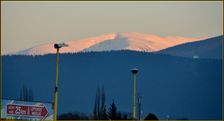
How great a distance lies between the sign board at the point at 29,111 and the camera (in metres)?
57.2

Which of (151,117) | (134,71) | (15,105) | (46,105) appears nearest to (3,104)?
(15,105)

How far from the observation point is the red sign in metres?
57.7

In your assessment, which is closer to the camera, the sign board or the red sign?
the sign board

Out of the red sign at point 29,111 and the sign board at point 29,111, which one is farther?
the red sign at point 29,111

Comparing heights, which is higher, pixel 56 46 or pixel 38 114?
pixel 56 46

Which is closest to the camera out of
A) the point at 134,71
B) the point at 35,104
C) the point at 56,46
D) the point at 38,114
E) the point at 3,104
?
the point at 56,46

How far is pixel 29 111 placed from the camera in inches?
2304

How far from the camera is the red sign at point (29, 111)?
5769 centimetres

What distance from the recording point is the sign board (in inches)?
2254

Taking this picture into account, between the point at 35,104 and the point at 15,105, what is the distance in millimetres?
2276

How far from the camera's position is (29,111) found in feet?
192

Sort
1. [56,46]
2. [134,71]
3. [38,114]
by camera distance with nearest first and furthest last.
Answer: [56,46] < [134,71] < [38,114]

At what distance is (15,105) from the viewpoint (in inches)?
2557

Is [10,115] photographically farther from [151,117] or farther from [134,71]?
[134,71]
